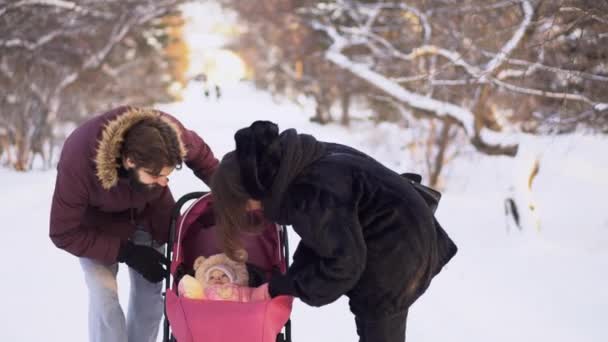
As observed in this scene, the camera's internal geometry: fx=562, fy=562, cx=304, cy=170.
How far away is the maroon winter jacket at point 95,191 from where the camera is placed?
102 inches

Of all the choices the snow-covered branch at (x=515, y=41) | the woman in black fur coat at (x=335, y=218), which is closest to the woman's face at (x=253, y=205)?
the woman in black fur coat at (x=335, y=218)

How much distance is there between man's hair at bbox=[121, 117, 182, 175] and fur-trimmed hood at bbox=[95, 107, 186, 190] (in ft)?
0.08

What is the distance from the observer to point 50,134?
45.2ft

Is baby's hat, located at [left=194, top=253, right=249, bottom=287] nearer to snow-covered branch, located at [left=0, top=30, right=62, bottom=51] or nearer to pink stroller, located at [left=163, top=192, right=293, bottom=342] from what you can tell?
pink stroller, located at [left=163, top=192, right=293, bottom=342]

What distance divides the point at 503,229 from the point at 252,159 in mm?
5864

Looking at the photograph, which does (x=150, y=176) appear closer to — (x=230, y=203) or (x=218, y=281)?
(x=230, y=203)

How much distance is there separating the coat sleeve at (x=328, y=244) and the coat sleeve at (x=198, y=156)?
3.39 ft

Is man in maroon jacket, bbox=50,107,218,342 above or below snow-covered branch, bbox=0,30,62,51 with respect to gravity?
below

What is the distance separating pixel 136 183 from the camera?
8.67 feet

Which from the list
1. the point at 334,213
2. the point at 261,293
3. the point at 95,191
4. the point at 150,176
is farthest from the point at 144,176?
the point at 334,213

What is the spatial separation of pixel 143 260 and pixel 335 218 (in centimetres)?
120

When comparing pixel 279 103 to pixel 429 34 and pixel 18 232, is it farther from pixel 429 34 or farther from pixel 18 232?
pixel 18 232

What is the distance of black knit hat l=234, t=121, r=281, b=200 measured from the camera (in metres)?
2.19

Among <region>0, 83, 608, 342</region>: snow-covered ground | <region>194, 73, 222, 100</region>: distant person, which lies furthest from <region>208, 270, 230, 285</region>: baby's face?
<region>194, 73, 222, 100</region>: distant person
